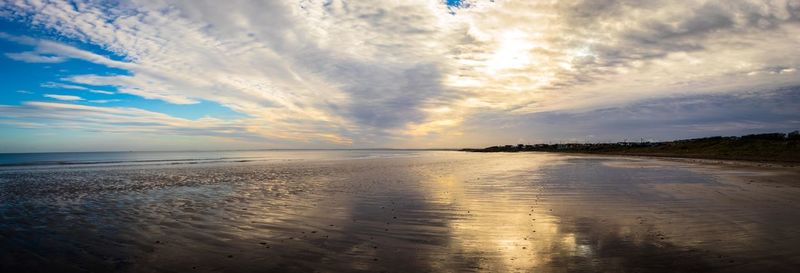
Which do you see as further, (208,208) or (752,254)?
(208,208)

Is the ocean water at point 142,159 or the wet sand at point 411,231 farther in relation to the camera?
the ocean water at point 142,159

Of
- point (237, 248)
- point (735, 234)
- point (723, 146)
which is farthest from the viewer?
point (723, 146)

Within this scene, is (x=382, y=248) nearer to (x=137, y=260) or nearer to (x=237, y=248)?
(x=237, y=248)

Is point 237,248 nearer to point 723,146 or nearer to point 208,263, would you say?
point 208,263

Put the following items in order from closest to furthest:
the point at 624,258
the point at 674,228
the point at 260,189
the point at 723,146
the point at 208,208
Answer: the point at 624,258 < the point at 674,228 < the point at 208,208 < the point at 260,189 < the point at 723,146

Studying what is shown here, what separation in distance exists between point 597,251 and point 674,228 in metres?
3.72

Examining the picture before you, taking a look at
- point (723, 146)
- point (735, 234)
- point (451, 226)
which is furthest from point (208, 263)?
point (723, 146)

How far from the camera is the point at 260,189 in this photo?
20875 mm

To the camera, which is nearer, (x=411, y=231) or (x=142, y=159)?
(x=411, y=231)

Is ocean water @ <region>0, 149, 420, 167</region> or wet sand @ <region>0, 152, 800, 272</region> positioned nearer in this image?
wet sand @ <region>0, 152, 800, 272</region>

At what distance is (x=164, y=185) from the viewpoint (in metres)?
23.2

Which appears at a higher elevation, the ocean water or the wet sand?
the ocean water

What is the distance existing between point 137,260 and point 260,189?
1305 centimetres

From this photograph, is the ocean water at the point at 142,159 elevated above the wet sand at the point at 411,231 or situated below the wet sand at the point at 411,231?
above
